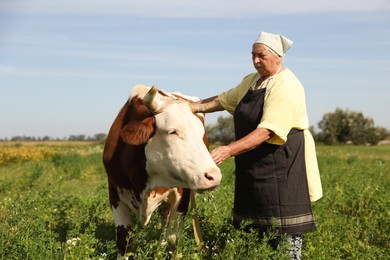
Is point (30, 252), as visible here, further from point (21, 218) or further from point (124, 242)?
point (124, 242)

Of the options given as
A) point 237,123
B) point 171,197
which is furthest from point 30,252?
point 237,123

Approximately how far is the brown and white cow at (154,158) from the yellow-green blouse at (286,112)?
56 centimetres

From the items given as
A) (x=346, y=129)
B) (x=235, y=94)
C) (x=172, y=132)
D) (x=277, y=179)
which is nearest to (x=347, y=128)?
(x=346, y=129)

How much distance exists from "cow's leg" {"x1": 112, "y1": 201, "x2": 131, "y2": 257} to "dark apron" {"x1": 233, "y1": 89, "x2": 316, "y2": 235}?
55.2 inches

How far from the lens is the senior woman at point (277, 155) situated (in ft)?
12.4

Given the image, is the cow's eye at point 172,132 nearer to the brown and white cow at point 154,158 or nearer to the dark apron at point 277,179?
the brown and white cow at point 154,158

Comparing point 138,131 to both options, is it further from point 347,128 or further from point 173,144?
point 347,128

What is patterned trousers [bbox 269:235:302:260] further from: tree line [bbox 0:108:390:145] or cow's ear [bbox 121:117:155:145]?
tree line [bbox 0:108:390:145]

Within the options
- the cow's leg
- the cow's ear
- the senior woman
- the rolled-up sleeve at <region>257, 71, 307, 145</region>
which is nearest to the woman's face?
the senior woman

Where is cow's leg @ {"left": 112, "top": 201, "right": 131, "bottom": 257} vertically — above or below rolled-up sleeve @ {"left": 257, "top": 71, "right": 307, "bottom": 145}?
below

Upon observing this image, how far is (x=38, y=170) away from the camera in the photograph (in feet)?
41.3

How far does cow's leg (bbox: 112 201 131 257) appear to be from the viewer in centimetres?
476

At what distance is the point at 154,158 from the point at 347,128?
2687 inches

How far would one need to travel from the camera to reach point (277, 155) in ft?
12.9
